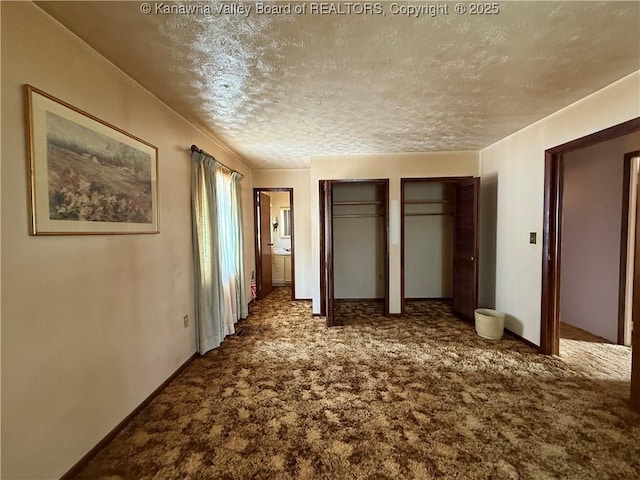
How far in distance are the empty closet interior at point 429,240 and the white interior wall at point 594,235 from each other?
5.17ft

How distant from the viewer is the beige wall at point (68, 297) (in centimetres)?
126

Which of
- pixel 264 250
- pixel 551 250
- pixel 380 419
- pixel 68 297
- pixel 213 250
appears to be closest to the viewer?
pixel 68 297

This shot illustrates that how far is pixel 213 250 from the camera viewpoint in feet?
10.2

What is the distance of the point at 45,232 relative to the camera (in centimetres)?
140

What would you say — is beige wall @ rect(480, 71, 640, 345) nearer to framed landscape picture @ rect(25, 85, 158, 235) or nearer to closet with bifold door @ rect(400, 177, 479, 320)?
closet with bifold door @ rect(400, 177, 479, 320)

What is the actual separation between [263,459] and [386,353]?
1.72 m

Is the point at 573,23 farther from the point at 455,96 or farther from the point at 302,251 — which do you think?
the point at 302,251

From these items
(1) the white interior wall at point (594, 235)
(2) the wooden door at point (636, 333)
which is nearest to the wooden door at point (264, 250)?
(1) the white interior wall at point (594, 235)

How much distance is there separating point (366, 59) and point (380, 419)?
239 cm

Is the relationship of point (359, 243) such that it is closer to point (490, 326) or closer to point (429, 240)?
point (429, 240)

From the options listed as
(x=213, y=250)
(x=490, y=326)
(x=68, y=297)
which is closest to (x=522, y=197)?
(x=490, y=326)

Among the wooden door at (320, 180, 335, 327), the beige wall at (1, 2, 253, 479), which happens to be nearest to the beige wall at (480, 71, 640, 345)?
the wooden door at (320, 180, 335, 327)

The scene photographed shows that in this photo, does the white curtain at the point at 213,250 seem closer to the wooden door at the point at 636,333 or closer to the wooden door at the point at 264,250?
the wooden door at the point at 264,250

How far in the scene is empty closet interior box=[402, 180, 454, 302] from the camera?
4926 mm
